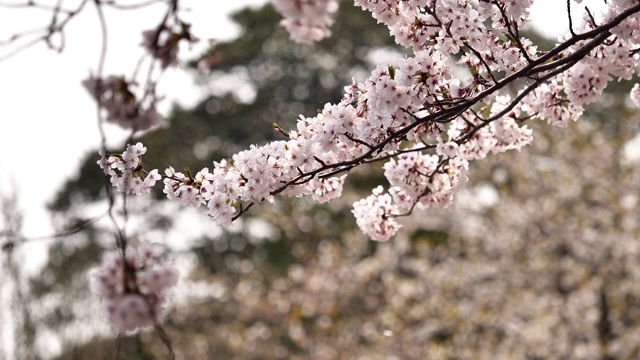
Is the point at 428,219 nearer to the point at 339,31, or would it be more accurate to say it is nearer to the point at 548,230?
the point at 548,230

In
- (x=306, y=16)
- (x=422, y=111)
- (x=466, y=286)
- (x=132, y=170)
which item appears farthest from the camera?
(x=466, y=286)

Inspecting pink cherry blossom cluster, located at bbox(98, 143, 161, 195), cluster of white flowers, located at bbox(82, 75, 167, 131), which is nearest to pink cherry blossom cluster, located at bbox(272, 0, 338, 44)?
cluster of white flowers, located at bbox(82, 75, 167, 131)

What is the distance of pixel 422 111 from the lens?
2.64 meters

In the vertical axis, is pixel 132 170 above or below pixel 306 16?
above

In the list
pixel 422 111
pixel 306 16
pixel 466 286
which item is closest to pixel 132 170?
pixel 422 111

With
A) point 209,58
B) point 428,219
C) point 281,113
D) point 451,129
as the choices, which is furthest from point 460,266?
point 281,113

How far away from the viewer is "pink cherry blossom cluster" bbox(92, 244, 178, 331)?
1.43 m

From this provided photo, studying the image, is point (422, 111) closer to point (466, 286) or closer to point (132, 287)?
point (132, 287)

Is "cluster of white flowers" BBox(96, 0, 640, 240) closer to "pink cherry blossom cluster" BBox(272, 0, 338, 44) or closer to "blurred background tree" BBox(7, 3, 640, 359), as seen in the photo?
"pink cherry blossom cluster" BBox(272, 0, 338, 44)

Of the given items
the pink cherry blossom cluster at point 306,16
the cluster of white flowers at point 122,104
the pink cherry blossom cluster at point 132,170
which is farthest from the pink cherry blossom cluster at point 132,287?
the pink cherry blossom cluster at point 132,170

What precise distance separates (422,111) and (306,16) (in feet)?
4.27

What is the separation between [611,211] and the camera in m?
7.85

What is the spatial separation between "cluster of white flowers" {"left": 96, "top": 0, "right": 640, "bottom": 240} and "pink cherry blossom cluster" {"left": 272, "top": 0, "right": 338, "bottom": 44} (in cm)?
100

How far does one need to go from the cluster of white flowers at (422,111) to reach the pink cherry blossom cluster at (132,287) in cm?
93
